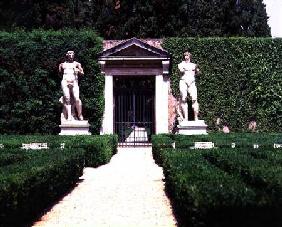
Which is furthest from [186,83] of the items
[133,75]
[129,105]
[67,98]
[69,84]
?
[129,105]

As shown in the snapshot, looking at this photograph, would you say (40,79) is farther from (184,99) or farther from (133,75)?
(184,99)

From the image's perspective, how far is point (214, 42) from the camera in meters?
22.2

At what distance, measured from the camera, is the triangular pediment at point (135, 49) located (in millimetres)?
21188

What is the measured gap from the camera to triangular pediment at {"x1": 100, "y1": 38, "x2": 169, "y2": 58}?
69.5 ft

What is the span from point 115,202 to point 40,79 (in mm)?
14374

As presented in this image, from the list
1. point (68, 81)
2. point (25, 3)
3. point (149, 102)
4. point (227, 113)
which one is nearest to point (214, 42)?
point (227, 113)

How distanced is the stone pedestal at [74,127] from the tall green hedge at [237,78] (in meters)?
5.17

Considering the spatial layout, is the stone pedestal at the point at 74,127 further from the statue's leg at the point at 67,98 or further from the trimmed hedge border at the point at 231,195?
the trimmed hedge border at the point at 231,195

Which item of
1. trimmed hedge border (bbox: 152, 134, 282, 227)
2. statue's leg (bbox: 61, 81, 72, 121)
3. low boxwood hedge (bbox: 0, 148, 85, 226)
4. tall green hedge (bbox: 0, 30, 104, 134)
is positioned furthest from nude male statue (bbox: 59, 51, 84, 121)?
trimmed hedge border (bbox: 152, 134, 282, 227)

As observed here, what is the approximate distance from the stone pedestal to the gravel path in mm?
6866

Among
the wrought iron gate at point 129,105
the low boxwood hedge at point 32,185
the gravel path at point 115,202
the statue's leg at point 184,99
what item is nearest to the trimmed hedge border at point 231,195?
the gravel path at point 115,202

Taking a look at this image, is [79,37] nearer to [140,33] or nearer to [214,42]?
[214,42]

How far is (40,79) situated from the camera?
2109cm

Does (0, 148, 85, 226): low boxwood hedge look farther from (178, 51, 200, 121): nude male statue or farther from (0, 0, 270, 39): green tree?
(0, 0, 270, 39): green tree
